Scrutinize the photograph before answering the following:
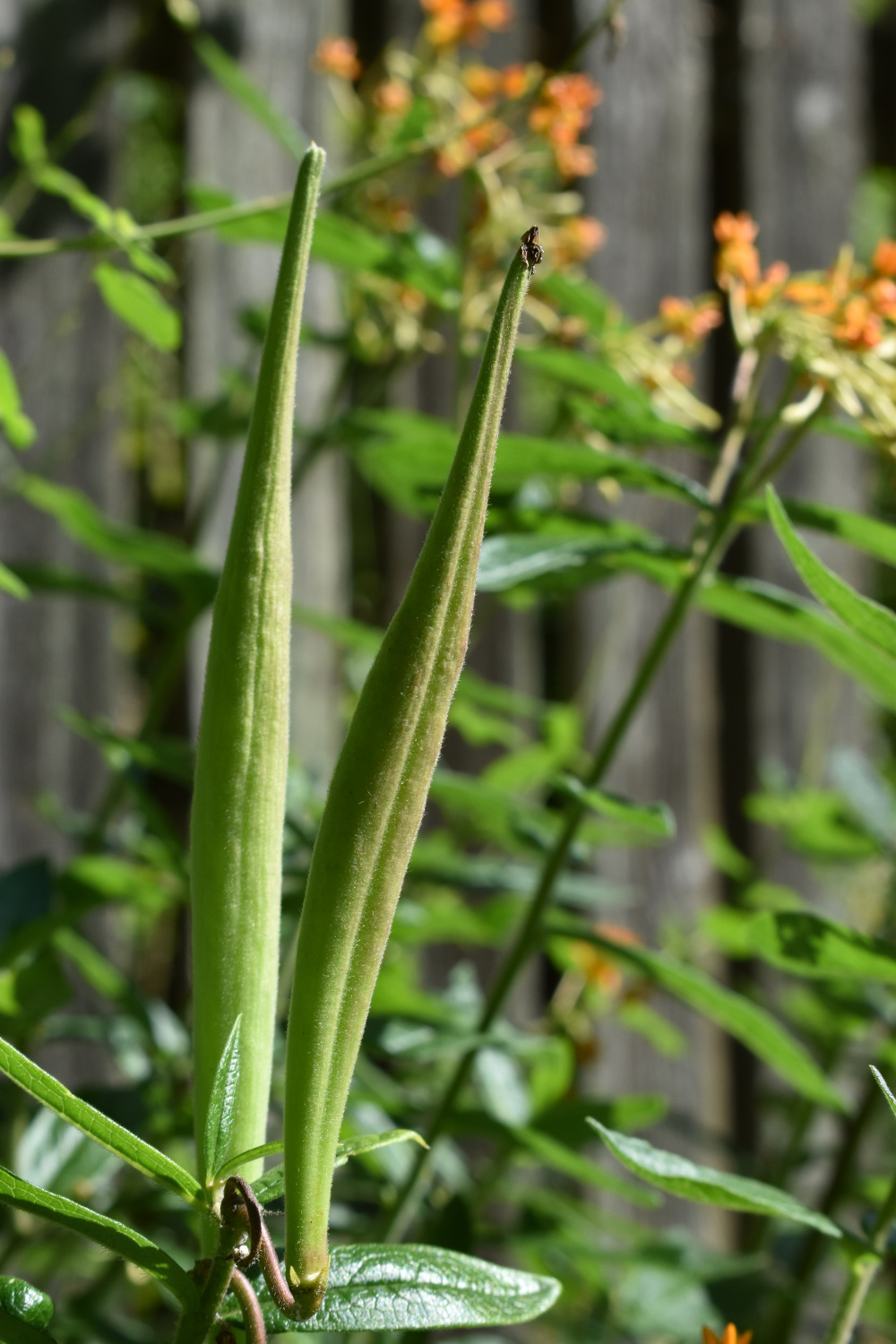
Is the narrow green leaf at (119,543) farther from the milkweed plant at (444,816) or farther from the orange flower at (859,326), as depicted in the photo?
the orange flower at (859,326)

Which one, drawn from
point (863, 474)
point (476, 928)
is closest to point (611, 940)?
point (476, 928)

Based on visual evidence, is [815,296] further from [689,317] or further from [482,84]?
[482,84]

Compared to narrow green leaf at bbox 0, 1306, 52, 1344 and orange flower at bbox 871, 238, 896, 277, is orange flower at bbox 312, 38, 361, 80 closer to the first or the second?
orange flower at bbox 871, 238, 896, 277

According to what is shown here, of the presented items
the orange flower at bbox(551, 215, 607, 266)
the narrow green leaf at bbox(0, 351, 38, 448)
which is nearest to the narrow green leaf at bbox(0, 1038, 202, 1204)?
the narrow green leaf at bbox(0, 351, 38, 448)

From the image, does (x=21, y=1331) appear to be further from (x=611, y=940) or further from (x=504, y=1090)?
(x=504, y=1090)

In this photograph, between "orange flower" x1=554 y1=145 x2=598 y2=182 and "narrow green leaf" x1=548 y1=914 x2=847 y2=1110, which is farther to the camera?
"orange flower" x1=554 y1=145 x2=598 y2=182

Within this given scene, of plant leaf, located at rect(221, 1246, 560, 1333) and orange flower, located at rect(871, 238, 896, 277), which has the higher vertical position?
orange flower, located at rect(871, 238, 896, 277)

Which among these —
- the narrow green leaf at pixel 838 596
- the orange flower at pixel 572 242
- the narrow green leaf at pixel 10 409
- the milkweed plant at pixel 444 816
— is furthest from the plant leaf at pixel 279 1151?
the orange flower at pixel 572 242
